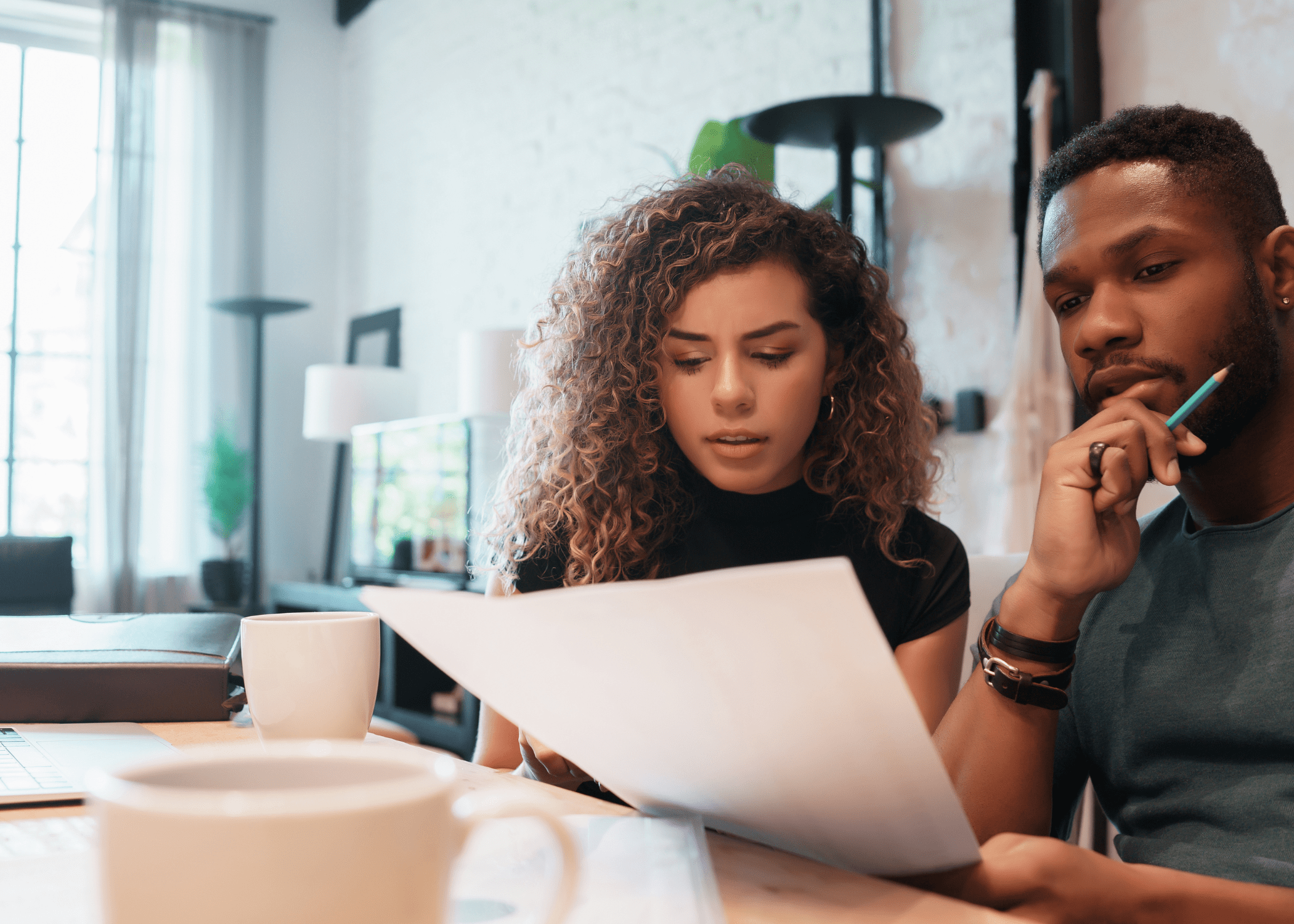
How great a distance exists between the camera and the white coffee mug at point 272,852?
28 cm

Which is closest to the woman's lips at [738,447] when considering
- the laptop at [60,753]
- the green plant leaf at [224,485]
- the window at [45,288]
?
the laptop at [60,753]

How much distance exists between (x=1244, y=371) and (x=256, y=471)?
4354 millimetres

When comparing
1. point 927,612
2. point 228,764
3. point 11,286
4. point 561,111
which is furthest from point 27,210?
point 228,764

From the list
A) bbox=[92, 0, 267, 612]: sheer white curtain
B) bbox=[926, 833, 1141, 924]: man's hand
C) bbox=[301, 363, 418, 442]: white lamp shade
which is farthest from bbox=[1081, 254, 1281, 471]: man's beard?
bbox=[92, 0, 267, 612]: sheer white curtain

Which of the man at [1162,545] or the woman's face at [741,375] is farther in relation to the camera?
the woman's face at [741,375]

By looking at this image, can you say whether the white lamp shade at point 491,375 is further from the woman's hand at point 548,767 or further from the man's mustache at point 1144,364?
the man's mustache at point 1144,364

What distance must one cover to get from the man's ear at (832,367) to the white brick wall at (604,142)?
1.38ft

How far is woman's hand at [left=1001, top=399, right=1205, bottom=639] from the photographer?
76cm

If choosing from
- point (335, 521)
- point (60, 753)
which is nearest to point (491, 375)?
point (335, 521)

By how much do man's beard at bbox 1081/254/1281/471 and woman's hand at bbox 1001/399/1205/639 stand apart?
0.06 meters

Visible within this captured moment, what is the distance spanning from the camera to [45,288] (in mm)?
4457

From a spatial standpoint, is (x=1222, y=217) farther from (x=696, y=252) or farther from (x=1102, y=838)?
(x=1102, y=838)

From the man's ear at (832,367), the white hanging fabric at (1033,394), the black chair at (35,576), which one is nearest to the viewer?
the man's ear at (832,367)

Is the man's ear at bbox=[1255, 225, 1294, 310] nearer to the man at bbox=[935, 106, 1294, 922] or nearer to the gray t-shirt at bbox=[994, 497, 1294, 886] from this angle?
the man at bbox=[935, 106, 1294, 922]
